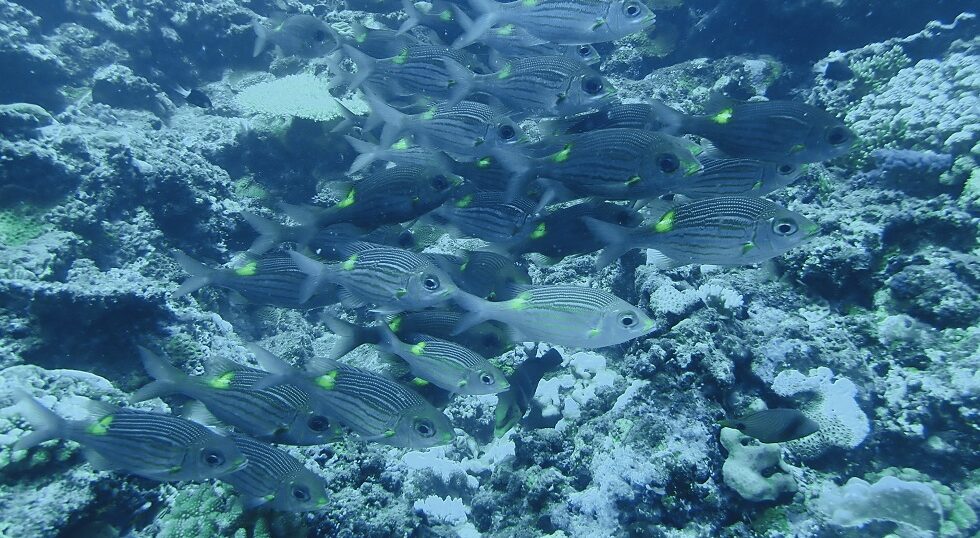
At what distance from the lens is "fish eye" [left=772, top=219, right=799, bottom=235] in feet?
10.8

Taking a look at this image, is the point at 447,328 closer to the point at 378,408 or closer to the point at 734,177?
the point at 378,408

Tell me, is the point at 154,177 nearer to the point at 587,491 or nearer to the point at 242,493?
the point at 242,493

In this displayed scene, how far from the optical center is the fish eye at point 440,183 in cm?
436

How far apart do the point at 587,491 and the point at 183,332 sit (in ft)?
13.5

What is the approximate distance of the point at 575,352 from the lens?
17.1 ft

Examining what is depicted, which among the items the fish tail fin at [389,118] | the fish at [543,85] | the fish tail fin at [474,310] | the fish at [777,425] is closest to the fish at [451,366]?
the fish tail fin at [474,310]

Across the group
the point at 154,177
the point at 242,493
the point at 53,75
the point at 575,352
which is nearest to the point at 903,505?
the point at 575,352

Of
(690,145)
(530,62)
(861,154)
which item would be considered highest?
(861,154)

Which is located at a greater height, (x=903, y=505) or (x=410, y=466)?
(x=903, y=505)

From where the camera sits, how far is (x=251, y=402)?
3.35m

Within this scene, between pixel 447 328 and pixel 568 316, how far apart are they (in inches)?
48.6

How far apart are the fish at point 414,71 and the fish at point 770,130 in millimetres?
2770

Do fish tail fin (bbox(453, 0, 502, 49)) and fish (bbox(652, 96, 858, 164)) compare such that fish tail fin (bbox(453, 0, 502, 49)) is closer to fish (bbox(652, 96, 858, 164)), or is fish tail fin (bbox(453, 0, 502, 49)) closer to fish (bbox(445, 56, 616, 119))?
fish (bbox(445, 56, 616, 119))

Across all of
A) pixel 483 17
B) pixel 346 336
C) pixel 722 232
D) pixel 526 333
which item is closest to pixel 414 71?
pixel 483 17
